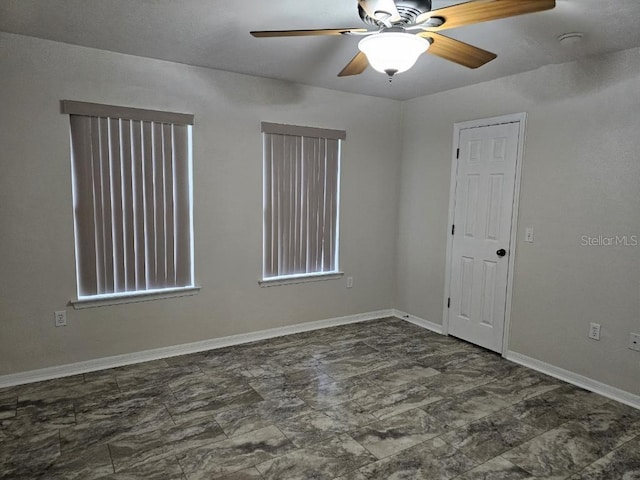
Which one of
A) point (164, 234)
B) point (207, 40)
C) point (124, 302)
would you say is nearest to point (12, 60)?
point (207, 40)

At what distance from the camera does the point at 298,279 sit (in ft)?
13.8

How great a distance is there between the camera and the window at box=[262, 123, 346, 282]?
3.97 m

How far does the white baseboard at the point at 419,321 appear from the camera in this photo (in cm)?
438

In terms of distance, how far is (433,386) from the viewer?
10.3 ft

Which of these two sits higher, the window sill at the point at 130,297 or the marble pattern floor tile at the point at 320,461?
the window sill at the point at 130,297

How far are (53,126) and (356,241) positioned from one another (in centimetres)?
288

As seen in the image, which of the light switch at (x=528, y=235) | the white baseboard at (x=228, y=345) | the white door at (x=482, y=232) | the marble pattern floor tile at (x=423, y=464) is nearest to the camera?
the marble pattern floor tile at (x=423, y=464)

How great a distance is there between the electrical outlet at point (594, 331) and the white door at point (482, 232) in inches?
27.6

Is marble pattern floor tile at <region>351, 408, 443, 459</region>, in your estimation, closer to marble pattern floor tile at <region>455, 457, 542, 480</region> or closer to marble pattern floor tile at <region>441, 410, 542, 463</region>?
marble pattern floor tile at <region>441, 410, 542, 463</region>

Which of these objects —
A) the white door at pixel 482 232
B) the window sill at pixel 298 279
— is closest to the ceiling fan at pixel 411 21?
the white door at pixel 482 232

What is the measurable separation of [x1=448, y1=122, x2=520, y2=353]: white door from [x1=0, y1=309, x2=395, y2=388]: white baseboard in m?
1.12

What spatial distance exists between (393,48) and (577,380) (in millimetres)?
2846

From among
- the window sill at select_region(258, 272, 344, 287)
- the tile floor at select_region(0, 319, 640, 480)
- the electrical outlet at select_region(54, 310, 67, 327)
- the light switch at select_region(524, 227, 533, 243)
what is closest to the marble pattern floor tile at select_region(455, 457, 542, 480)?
the tile floor at select_region(0, 319, 640, 480)

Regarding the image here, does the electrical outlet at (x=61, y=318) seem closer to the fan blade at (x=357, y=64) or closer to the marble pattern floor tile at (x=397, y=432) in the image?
the marble pattern floor tile at (x=397, y=432)
